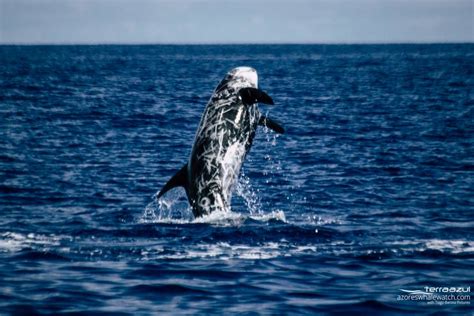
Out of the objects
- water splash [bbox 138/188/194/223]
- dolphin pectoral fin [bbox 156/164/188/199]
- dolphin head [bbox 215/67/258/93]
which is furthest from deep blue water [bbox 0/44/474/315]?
dolphin head [bbox 215/67/258/93]

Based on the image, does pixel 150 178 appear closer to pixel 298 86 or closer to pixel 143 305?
pixel 143 305

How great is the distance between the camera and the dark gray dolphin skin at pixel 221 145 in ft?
67.2

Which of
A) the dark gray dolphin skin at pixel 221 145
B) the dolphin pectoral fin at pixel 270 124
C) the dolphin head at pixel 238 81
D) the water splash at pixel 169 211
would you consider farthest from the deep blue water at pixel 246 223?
the dolphin head at pixel 238 81

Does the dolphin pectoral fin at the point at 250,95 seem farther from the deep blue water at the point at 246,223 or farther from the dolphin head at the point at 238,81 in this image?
the deep blue water at the point at 246,223

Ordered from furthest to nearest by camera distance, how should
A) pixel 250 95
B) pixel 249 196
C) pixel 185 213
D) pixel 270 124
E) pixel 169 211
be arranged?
pixel 249 196 < pixel 169 211 < pixel 185 213 < pixel 270 124 < pixel 250 95

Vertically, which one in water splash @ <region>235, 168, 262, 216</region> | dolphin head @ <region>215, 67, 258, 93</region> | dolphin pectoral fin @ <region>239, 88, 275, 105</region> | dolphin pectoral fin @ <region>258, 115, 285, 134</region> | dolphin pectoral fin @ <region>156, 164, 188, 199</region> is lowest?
water splash @ <region>235, 168, 262, 216</region>

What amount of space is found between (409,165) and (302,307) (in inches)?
750

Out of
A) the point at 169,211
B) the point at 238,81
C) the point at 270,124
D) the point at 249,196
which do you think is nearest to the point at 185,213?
the point at 169,211

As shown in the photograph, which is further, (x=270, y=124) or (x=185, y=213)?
(x=185, y=213)

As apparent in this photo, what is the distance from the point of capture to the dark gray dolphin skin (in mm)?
20469

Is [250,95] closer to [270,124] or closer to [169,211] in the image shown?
[270,124]

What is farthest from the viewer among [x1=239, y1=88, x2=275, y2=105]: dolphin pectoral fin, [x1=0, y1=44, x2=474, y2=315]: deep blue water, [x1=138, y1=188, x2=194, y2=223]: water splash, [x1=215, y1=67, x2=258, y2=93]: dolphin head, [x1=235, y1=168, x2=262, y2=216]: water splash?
[x1=235, y1=168, x2=262, y2=216]: water splash

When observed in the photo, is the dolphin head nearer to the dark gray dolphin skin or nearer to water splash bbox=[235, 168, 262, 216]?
the dark gray dolphin skin

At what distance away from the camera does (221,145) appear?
20969mm
